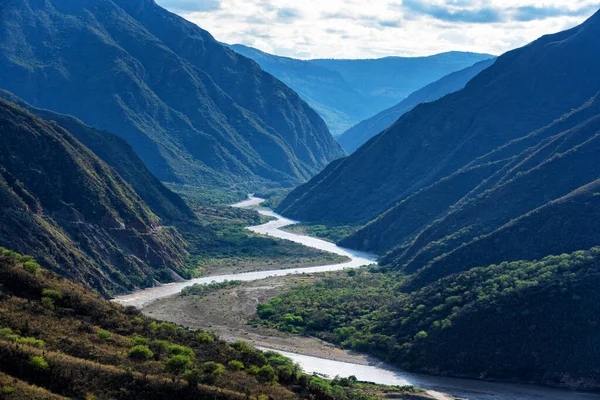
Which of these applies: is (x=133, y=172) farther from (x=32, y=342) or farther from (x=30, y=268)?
(x=32, y=342)

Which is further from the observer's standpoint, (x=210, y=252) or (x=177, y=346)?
(x=210, y=252)

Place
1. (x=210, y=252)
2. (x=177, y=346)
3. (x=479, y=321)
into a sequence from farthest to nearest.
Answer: (x=210, y=252)
(x=479, y=321)
(x=177, y=346)

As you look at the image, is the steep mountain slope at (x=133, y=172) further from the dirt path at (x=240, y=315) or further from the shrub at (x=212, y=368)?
the shrub at (x=212, y=368)

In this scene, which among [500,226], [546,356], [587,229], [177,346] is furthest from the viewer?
[500,226]

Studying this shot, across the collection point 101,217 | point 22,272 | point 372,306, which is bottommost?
point 22,272

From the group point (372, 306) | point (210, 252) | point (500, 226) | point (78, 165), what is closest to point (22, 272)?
point (372, 306)

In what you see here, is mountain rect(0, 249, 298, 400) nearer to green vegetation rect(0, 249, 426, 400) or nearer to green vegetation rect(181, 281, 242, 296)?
green vegetation rect(0, 249, 426, 400)

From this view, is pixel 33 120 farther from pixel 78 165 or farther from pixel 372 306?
pixel 372 306

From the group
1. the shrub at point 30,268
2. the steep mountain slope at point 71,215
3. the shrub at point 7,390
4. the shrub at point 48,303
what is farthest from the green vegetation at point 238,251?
the shrub at point 7,390
